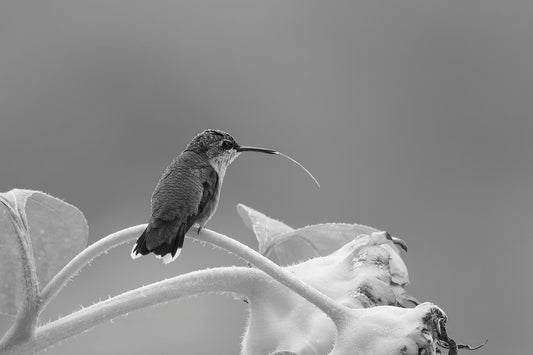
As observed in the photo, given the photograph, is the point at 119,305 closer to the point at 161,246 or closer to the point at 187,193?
the point at 161,246

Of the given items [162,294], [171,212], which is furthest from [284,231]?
[162,294]

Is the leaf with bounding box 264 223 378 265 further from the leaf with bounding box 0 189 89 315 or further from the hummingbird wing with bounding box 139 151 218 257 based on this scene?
the leaf with bounding box 0 189 89 315

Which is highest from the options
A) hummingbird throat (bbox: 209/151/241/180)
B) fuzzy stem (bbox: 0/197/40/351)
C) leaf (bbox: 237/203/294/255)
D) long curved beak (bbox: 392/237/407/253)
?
long curved beak (bbox: 392/237/407/253)

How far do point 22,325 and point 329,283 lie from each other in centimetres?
31

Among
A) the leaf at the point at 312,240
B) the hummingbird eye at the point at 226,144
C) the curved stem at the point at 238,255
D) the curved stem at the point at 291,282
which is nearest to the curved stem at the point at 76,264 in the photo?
the curved stem at the point at 238,255

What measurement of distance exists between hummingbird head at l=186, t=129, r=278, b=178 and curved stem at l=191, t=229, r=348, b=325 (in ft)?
1.11

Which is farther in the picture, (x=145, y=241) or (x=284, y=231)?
(x=284, y=231)

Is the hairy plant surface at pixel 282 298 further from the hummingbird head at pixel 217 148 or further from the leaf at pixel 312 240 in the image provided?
the hummingbird head at pixel 217 148

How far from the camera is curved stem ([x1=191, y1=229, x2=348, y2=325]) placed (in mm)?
789

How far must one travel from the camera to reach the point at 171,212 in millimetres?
955

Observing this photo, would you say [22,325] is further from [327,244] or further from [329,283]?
[327,244]

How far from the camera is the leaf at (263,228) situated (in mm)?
1040

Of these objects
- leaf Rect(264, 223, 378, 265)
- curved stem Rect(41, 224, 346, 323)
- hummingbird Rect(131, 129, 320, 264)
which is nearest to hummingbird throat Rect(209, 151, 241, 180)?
hummingbird Rect(131, 129, 320, 264)

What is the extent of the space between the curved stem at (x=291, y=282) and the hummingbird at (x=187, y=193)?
0.12 m
